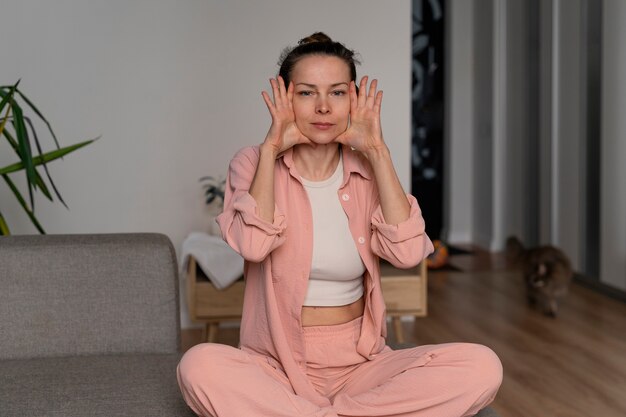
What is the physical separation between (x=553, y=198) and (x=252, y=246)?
4415mm

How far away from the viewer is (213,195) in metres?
4.32

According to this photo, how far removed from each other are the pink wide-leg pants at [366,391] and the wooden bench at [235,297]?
1.85 m

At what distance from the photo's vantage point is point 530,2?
6680 mm

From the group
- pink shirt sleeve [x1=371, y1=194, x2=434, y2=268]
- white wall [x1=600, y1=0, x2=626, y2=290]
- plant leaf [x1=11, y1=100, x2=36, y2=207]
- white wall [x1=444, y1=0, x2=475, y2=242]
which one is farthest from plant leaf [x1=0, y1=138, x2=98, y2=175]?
white wall [x1=444, y1=0, x2=475, y2=242]

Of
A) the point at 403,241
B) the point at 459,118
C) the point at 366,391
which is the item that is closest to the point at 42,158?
the point at 403,241

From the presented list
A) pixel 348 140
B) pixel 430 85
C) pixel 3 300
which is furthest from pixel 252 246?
pixel 430 85

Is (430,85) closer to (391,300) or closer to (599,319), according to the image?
(599,319)

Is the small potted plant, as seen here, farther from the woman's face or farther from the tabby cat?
the woman's face

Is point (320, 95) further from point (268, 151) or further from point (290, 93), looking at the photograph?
point (268, 151)

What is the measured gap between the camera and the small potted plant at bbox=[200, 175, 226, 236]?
4.25 m

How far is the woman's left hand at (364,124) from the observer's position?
7.33ft

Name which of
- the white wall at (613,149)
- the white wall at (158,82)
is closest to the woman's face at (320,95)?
the white wall at (158,82)

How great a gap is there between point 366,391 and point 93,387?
658 mm

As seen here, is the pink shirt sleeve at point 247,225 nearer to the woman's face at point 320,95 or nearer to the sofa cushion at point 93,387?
the woman's face at point 320,95
